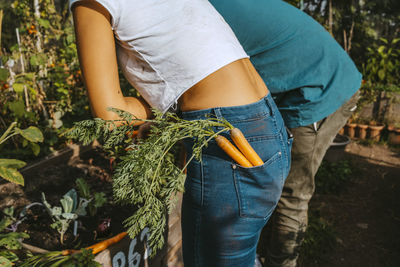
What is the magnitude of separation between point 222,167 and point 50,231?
1253mm

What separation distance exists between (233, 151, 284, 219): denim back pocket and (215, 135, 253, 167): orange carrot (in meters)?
0.03

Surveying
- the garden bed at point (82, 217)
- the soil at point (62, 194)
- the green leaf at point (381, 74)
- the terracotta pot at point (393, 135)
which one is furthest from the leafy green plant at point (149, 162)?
the green leaf at point (381, 74)

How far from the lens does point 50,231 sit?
175 centimetres

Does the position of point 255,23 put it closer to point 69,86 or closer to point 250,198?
point 250,198

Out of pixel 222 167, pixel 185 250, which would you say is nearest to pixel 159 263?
pixel 185 250

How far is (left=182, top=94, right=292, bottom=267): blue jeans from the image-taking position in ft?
3.33

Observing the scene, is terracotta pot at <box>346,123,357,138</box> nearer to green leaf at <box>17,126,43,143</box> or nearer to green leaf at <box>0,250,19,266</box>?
green leaf at <box>17,126,43,143</box>

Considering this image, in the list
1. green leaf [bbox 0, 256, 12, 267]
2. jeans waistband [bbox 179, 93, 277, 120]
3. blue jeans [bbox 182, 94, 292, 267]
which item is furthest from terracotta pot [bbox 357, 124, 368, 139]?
green leaf [bbox 0, 256, 12, 267]

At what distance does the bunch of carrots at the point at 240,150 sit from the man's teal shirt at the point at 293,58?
0.55 m

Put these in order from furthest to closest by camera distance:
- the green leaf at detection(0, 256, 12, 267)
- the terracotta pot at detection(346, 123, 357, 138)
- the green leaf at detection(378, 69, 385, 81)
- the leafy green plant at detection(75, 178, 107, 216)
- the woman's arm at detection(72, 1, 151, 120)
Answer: the green leaf at detection(378, 69, 385, 81)
the terracotta pot at detection(346, 123, 357, 138)
the leafy green plant at detection(75, 178, 107, 216)
the green leaf at detection(0, 256, 12, 267)
the woman's arm at detection(72, 1, 151, 120)

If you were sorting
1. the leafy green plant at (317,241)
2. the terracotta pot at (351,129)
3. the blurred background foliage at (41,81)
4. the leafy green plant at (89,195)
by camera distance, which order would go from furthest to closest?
the terracotta pot at (351,129) < the blurred background foliage at (41,81) < the leafy green plant at (317,241) < the leafy green plant at (89,195)

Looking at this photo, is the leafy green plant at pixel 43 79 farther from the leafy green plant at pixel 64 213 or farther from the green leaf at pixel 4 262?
the green leaf at pixel 4 262

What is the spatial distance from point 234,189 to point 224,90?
1.08 ft

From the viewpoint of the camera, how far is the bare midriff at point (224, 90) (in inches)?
38.7
